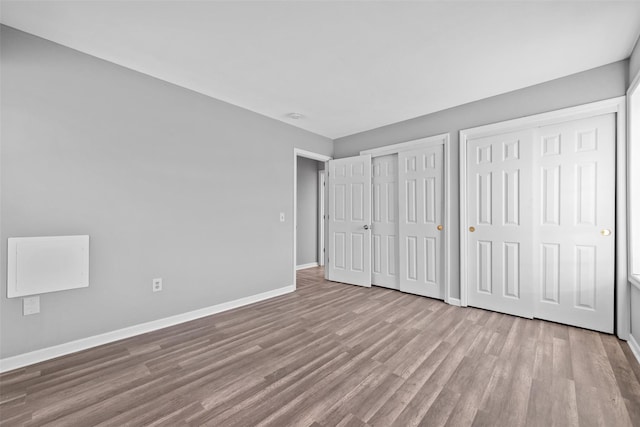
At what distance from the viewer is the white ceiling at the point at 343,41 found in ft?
6.05

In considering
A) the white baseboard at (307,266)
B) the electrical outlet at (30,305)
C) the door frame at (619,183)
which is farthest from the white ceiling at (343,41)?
the white baseboard at (307,266)

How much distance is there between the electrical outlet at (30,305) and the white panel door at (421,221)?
394cm

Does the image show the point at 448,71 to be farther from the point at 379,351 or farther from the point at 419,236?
the point at 379,351

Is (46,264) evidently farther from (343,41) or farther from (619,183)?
(619,183)

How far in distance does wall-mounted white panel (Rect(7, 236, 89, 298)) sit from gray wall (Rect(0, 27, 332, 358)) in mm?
80

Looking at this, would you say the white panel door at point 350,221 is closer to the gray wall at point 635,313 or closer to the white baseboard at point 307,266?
the white baseboard at point 307,266

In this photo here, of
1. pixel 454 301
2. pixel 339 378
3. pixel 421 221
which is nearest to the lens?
pixel 339 378

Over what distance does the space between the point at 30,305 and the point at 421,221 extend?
4.14 meters

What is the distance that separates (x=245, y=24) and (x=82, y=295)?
2.61 meters

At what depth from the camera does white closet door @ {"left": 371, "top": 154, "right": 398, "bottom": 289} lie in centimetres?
414

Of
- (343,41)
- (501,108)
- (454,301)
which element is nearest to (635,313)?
(454,301)

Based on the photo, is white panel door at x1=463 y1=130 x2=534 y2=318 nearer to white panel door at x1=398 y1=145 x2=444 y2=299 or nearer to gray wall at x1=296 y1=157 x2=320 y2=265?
white panel door at x1=398 y1=145 x2=444 y2=299

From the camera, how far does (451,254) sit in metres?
3.49

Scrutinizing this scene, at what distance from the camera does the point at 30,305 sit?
6.81 ft
